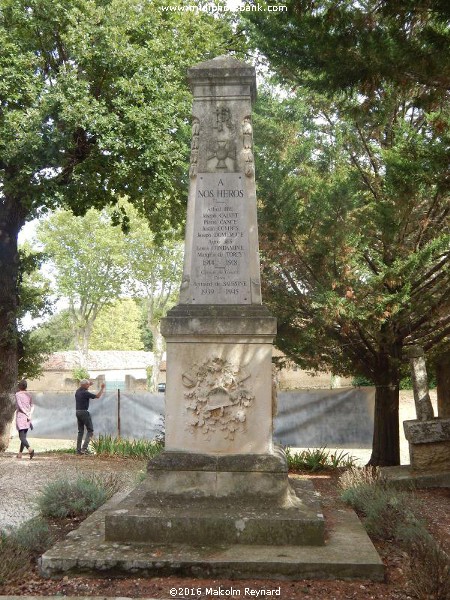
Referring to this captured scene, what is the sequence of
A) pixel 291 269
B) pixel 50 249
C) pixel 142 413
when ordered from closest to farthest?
pixel 291 269, pixel 142 413, pixel 50 249

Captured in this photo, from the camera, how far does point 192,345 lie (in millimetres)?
6098

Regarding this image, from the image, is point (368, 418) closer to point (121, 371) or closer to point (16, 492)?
point (16, 492)

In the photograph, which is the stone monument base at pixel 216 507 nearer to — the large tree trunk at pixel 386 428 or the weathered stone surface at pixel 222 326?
the weathered stone surface at pixel 222 326

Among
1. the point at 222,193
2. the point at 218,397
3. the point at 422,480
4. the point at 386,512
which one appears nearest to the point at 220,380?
the point at 218,397

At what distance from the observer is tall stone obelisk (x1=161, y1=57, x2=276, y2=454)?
6027mm

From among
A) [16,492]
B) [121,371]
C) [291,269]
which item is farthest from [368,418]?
[121,371]

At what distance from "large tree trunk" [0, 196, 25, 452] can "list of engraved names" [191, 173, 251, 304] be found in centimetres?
993

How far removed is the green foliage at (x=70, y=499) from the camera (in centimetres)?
682

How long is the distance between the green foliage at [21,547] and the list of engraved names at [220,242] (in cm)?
260

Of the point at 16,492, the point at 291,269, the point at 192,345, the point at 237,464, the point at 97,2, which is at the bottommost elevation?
the point at 16,492

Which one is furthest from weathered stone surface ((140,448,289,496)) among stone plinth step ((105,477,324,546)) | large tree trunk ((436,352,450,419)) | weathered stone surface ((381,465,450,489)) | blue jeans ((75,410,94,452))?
blue jeans ((75,410,94,452))

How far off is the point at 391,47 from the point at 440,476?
6.20 meters

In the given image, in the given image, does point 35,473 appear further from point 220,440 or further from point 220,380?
point 220,380

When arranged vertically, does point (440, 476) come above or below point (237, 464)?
below
